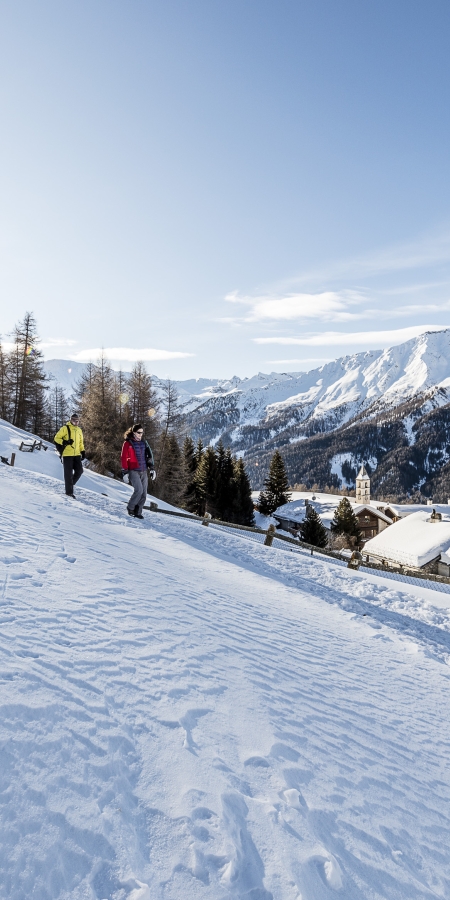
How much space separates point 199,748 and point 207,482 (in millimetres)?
41376

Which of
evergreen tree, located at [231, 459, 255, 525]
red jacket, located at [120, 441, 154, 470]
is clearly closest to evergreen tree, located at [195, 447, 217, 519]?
evergreen tree, located at [231, 459, 255, 525]

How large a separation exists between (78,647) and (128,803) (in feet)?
5.54

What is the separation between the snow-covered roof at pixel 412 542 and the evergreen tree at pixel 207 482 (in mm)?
17050

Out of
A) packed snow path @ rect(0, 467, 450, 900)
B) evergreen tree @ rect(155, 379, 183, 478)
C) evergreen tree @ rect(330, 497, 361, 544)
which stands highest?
evergreen tree @ rect(155, 379, 183, 478)

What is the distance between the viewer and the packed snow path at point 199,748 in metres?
2.37

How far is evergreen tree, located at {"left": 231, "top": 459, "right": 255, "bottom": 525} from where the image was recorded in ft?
150

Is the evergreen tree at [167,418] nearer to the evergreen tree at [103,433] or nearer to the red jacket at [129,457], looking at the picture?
the evergreen tree at [103,433]

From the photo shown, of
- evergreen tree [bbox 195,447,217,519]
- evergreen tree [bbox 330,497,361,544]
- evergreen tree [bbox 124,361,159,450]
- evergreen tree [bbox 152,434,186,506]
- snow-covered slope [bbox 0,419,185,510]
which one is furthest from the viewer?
evergreen tree [bbox 330,497,361,544]

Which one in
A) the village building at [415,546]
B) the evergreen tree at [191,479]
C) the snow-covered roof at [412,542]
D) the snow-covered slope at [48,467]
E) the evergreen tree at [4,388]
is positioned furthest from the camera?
the evergreen tree at [4,388]

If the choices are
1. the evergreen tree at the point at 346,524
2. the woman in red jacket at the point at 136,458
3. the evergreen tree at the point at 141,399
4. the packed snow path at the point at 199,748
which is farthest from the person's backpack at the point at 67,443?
the evergreen tree at the point at 346,524

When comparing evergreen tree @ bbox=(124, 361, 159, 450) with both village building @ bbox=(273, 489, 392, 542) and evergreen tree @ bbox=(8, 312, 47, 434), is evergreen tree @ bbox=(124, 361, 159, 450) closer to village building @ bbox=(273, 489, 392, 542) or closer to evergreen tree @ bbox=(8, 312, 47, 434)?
evergreen tree @ bbox=(8, 312, 47, 434)

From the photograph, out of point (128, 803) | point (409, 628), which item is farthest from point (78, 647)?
point (409, 628)

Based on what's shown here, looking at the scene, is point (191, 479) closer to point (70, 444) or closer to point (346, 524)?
point (346, 524)

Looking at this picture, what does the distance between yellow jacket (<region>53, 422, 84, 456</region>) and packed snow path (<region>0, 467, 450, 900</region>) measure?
545 centimetres
